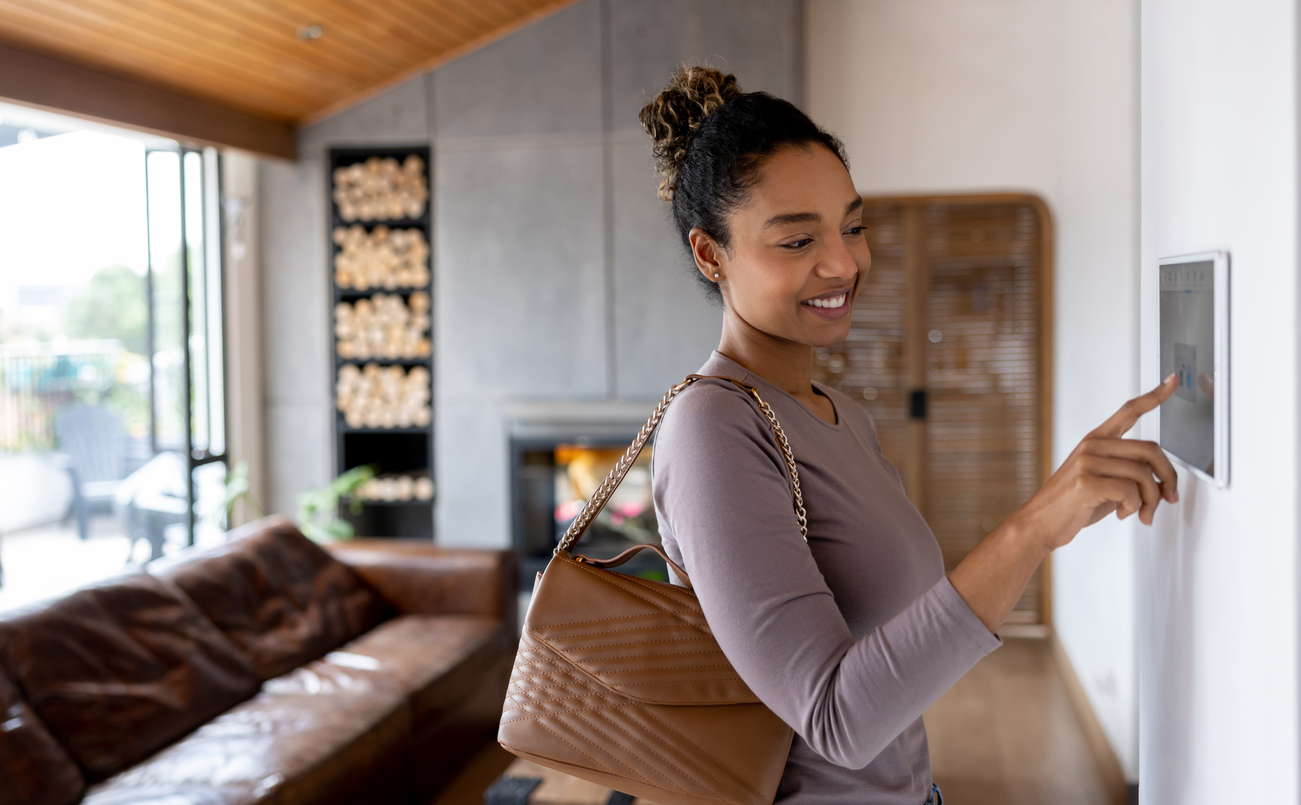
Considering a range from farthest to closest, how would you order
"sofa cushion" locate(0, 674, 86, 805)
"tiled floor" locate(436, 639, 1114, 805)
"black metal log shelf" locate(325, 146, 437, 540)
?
"black metal log shelf" locate(325, 146, 437, 540) → "tiled floor" locate(436, 639, 1114, 805) → "sofa cushion" locate(0, 674, 86, 805)

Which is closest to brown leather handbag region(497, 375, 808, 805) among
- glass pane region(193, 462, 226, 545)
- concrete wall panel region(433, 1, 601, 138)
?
concrete wall panel region(433, 1, 601, 138)

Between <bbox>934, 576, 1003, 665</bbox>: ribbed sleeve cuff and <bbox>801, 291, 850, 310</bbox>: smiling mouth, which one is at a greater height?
<bbox>801, 291, 850, 310</bbox>: smiling mouth

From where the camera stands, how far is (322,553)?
351cm

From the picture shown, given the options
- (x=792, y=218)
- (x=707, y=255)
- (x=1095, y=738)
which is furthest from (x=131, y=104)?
(x=1095, y=738)

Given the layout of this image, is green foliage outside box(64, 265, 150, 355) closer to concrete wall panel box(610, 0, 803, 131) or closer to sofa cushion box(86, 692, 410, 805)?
sofa cushion box(86, 692, 410, 805)

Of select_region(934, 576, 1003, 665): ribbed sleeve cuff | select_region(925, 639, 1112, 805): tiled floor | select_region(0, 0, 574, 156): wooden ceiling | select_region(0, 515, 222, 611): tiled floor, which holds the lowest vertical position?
select_region(925, 639, 1112, 805): tiled floor

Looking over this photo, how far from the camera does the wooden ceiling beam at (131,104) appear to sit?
318 cm

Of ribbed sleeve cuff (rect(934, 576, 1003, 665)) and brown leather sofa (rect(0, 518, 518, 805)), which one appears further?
brown leather sofa (rect(0, 518, 518, 805))

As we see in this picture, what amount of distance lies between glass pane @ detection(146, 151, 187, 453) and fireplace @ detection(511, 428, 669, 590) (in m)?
1.48

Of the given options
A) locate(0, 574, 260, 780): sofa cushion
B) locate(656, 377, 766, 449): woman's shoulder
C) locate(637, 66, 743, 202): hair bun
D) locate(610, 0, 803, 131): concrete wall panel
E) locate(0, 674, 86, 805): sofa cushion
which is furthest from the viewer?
locate(610, 0, 803, 131): concrete wall panel

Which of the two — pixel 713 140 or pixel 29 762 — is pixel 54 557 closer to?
pixel 29 762

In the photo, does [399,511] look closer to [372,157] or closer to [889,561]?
[372,157]

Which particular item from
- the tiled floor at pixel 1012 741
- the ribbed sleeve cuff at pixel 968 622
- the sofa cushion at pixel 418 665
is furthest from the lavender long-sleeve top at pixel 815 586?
the tiled floor at pixel 1012 741

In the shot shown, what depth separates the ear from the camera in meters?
1.03
